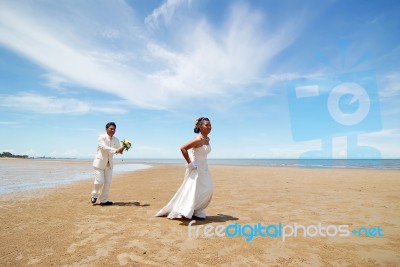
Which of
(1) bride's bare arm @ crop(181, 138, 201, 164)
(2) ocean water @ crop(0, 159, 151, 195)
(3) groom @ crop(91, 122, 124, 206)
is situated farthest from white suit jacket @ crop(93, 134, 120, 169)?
(2) ocean water @ crop(0, 159, 151, 195)

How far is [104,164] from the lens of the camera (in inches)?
345

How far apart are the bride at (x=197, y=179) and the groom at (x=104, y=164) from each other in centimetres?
312

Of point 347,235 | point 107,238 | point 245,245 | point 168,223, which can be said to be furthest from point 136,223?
point 347,235

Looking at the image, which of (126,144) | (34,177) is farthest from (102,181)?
(34,177)

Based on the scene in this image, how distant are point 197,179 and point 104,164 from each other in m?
3.89

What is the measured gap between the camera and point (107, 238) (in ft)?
16.8

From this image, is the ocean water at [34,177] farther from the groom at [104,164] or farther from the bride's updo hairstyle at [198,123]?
the bride's updo hairstyle at [198,123]

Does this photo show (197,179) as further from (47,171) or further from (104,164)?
(47,171)

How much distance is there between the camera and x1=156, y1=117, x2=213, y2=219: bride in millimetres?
6496

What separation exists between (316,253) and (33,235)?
552 cm

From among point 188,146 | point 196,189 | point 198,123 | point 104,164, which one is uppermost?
point 198,123

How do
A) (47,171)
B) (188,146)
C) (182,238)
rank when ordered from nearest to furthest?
(182,238) → (188,146) → (47,171)

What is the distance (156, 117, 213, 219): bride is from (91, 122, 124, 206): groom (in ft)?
10.2

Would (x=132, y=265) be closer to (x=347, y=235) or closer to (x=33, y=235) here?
(x=33, y=235)
